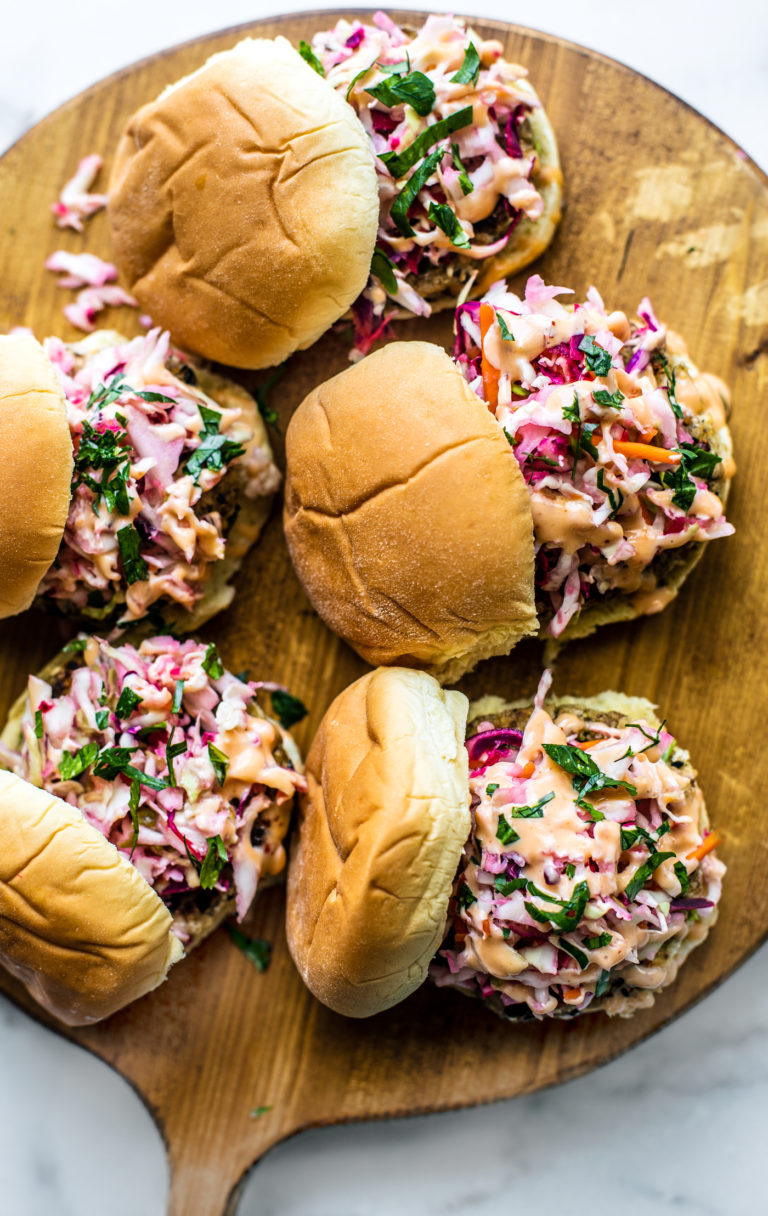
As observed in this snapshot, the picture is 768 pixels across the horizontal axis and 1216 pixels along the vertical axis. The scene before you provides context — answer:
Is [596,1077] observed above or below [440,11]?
below

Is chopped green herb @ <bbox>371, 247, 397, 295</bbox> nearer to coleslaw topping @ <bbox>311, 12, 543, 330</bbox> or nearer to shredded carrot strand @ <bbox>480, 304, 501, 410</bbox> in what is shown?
coleslaw topping @ <bbox>311, 12, 543, 330</bbox>

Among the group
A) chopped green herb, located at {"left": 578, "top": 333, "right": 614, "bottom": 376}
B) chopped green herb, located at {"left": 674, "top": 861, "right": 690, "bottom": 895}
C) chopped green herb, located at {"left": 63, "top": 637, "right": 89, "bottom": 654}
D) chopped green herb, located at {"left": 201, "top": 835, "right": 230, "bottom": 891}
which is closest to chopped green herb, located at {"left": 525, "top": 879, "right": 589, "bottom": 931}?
chopped green herb, located at {"left": 674, "top": 861, "right": 690, "bottom": 895}

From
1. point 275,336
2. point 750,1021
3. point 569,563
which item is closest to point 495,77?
point 275,336

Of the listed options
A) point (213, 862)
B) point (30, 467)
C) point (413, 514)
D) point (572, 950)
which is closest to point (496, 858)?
point (572, 950)

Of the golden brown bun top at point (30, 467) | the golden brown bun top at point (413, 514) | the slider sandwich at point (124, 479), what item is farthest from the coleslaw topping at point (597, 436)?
the golden brown bun top at point (30, 467)

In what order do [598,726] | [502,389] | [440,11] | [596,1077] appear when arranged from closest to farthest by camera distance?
[502,389]
[598,726]
[440,11]
[596,1077]

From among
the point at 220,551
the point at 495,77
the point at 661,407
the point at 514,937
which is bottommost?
the point at 514,937

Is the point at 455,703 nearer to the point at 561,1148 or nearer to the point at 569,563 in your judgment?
the point at 569,563

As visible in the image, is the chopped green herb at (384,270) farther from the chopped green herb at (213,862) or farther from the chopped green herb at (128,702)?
the chopped green herb at (213,862)
